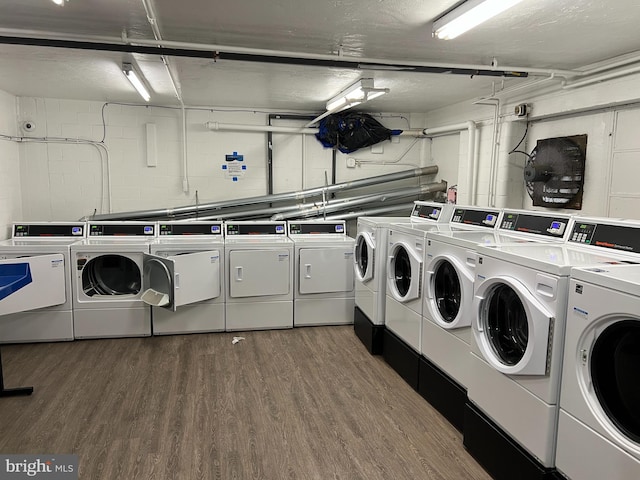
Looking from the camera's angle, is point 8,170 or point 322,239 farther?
point 8,170

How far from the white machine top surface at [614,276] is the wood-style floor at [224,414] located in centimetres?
128

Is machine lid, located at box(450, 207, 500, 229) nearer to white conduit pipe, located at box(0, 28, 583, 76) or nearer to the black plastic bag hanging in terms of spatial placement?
white conduit pipe, located at box(0, 28, 583, 76)

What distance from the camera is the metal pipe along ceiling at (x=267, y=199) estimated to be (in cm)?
540

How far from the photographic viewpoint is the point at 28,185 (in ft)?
17.4

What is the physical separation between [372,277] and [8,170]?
4280 mm

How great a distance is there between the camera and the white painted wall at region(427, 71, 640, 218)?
11.2ft

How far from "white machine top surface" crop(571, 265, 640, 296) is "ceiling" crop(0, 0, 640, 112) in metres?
1.55

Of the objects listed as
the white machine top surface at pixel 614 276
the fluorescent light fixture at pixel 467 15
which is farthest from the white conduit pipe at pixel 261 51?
the white machine top surface at pixel 614 276

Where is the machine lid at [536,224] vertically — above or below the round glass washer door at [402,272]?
above

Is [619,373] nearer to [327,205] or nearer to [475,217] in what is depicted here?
[475,217]

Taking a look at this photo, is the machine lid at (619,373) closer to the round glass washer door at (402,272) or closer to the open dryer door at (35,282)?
the round glass washer door at (402,272)

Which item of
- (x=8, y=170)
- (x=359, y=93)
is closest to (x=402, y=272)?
(x=359, y=93)

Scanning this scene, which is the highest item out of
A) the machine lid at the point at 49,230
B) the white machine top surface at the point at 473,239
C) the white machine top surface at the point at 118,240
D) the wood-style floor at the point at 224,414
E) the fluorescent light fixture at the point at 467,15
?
the fluorescent light fixture at the point at 467,15

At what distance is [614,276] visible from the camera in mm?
1614
